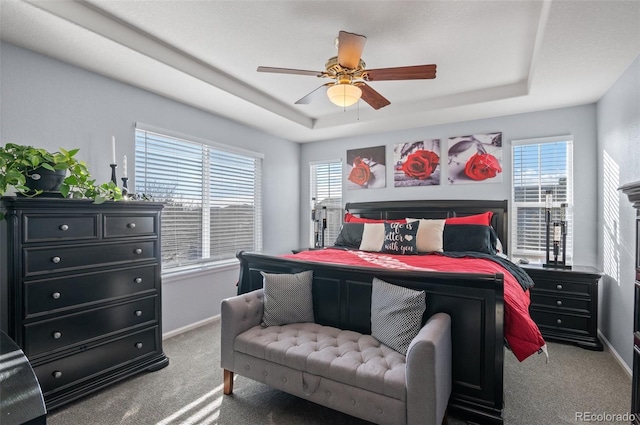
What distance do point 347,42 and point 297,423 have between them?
241 centimetres

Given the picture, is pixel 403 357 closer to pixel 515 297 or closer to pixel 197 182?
pixel 515 297

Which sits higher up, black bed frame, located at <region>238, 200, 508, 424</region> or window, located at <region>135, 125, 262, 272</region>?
window, located at <region>135, 125, 262, 272</region>

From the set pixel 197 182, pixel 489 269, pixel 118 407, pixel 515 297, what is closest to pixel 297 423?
pixel 118 407

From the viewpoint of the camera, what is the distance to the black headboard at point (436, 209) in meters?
3.84

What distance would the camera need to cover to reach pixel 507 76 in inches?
125

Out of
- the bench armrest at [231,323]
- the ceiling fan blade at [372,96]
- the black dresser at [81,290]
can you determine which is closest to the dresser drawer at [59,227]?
the black dresser at [81,290]

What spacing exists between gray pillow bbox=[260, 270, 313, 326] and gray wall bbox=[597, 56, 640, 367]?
8.53 ft

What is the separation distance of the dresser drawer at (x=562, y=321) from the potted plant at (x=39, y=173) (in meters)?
4.13

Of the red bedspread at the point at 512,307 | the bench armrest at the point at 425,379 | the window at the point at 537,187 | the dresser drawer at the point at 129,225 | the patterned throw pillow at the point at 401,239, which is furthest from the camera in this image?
the window at the point at 537,187

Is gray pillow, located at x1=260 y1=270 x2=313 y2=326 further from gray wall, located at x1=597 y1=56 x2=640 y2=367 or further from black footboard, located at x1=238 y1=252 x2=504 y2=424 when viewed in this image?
gray wall, located at x1=597 y1=56 x2=640 y2=367

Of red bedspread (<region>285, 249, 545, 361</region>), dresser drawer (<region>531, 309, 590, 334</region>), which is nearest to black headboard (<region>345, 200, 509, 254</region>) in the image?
dresser drawer (<region>531, 309, 590, 334</region>)

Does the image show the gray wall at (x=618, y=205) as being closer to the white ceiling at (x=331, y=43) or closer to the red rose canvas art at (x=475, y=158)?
the white ceiling at (x=331, y=43)

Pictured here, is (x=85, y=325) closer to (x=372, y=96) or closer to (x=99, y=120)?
(x=99, y=120)

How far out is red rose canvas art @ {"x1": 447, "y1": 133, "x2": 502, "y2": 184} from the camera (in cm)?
396
